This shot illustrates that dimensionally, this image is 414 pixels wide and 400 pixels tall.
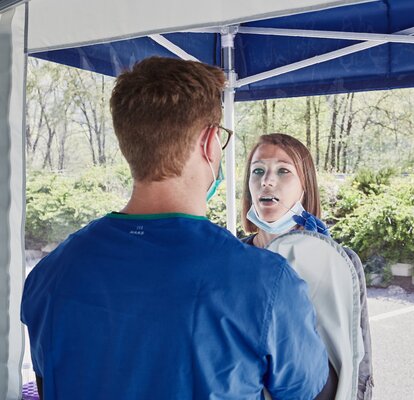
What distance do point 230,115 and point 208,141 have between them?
1.17 metres

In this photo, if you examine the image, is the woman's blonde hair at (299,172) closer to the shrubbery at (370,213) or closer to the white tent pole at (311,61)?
the shrubbery at (370,213)

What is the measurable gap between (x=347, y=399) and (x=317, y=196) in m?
0.73

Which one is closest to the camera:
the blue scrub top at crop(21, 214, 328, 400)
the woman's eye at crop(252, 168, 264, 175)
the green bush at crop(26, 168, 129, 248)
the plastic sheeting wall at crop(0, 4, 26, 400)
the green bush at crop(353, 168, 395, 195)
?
the blue scrub top at crop(21, 214, 328, 400)

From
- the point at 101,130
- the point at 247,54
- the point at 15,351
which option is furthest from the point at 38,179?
the point at 247,54

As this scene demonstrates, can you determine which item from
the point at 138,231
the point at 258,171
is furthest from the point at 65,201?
the point at 138,231

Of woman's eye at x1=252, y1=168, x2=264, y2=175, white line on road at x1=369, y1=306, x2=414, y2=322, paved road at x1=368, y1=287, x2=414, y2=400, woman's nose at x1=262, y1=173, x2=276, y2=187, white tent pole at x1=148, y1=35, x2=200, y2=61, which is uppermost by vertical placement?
white tent pole at x1=148, y1=35, x2=200, y2=61

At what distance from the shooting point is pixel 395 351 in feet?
6.60

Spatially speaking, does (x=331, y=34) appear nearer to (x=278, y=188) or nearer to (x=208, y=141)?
(x=278, y=188)

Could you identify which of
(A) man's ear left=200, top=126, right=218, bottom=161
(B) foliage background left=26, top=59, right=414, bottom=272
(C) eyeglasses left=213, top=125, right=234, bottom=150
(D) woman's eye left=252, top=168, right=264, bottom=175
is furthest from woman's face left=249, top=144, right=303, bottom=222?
(A) man's ear left=200, top=126, right=218, bottom=161

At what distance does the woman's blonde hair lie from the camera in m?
1.63

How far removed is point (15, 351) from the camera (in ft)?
7.52

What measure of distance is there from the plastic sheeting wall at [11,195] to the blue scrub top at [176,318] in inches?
52.8

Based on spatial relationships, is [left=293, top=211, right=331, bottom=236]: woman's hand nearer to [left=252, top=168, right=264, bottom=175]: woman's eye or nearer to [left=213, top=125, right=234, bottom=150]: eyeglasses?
[left=213, top=125, right=234, bottom=150]: eyeglasses

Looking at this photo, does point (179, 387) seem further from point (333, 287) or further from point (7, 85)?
point (7, 85)
